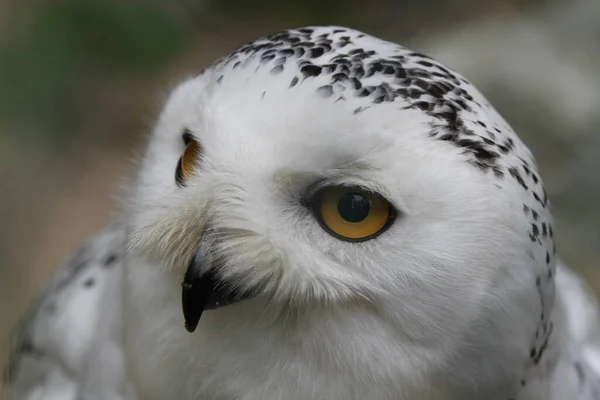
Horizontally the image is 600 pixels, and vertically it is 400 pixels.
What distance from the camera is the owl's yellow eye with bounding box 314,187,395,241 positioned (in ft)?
2.39

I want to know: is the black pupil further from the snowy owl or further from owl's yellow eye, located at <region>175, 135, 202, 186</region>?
owl's yellow eye, located at <region>175, 135, 202, 186</region>

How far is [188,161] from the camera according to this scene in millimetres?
819

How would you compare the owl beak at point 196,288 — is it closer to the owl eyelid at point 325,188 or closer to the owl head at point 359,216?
the owl head at point 359,216

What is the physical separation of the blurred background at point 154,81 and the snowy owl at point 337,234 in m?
1.36

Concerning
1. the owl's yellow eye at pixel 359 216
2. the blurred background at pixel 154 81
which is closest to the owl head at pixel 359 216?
the owl's yellow eye at pixel 359 216

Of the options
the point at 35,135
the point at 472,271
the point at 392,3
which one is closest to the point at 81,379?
the point at 472,271

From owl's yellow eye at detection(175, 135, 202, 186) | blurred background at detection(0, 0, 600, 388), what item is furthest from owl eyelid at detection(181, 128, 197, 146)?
blurred background at detection(0, 0, 600, 388)

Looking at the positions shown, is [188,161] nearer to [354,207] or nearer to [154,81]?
[354,207]

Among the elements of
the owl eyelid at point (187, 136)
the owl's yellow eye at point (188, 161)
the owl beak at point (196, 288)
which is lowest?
the owl beak at point (196, 288)

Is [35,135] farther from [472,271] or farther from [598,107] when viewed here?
[472,271]

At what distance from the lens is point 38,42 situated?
2359 millimetres

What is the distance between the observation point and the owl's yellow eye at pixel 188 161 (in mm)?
798

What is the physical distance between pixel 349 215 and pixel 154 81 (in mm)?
1896

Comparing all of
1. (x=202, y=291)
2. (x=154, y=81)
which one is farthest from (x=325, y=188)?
(x=154, y=81)
